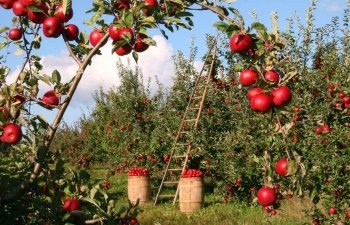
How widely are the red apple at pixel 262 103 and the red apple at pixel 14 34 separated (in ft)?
3.86

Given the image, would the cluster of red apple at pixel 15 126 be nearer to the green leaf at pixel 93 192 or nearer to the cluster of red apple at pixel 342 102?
the green leaf at pixel 93 192

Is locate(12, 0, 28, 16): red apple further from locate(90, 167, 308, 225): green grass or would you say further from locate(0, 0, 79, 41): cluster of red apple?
locate(90, 167, 308, 225): green grass

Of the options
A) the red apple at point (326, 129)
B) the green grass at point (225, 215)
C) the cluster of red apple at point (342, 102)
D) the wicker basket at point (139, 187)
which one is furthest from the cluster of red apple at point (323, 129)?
the wicker basket at point (139, 187)

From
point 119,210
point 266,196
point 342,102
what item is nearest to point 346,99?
point 342,102

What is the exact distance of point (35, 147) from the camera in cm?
198

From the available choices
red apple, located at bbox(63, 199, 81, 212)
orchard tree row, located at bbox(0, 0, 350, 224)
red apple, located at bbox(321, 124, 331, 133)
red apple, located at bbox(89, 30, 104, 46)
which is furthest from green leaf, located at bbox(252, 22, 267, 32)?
red apple, located at bbox(321, 124, 331, 133)

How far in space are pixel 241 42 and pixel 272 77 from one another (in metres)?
0.16

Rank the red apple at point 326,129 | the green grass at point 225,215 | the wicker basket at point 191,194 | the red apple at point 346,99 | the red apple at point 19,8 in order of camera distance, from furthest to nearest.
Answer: the wicker basket at point 191,194 → the green grass at point 225,215 → the red apple at point 326,129 → the red apple at point 346,99 → the red apple at point 19,8

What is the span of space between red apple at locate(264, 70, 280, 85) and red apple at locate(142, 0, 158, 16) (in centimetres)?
52

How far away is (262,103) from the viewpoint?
159 centimetres

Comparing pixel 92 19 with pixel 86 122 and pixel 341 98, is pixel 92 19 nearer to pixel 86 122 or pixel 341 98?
pixel 341 98

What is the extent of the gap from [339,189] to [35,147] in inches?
158

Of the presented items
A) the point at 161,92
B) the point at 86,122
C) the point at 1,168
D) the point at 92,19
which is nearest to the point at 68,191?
the point at 1,168

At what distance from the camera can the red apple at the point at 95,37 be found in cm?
201
